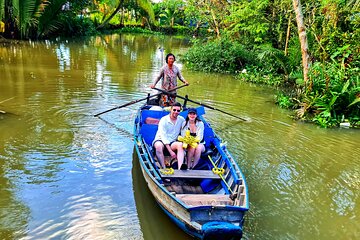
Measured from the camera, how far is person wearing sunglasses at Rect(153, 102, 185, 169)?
19.7 ft

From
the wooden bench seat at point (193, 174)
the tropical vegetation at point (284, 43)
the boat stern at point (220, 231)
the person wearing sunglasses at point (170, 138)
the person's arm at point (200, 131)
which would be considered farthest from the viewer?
the tropical vegetation at point (284, 43)

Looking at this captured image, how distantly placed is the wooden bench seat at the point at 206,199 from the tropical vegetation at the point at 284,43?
5.77m

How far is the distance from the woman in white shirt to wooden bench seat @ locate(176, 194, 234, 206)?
1.09m

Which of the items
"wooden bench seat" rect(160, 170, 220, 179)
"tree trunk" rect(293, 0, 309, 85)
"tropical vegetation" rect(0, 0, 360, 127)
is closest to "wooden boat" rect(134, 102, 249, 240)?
"wooden bench seat" rect(160, 170, 220, 179)

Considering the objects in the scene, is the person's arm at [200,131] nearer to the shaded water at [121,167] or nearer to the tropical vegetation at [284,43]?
the shaded water at [121,167]

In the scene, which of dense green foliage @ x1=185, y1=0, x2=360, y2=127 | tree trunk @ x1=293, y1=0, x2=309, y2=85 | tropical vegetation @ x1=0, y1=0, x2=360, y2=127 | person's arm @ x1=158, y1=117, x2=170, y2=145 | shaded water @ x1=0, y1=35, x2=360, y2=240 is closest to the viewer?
shaded water @ x1=0, y1=35, x2=360, y2=240

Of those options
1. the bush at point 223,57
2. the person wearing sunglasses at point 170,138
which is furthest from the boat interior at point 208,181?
the bush at point 223,57

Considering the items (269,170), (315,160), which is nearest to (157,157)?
(269,170)

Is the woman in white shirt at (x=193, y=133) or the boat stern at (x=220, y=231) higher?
the woman in white shirt at (x=193, y=133)

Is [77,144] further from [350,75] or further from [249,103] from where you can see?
[350,75]

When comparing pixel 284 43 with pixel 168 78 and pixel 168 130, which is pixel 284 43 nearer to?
pixel 168 78

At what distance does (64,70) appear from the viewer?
594 inches

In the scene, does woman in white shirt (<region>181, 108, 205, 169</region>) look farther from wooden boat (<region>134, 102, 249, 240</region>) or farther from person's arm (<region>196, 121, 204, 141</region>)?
wooden boat (<region>134, 102, 249, 240</region>)

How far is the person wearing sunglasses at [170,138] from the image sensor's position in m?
6.02
